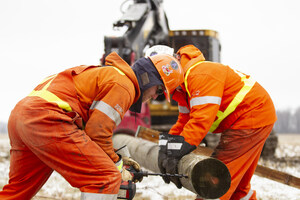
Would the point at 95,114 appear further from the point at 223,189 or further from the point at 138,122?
the point at 138,122

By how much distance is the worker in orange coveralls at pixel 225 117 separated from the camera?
348 centimetres

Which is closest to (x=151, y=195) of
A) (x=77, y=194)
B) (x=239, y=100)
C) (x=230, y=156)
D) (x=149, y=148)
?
(x=149, y=148)

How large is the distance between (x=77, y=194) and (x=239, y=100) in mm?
2965

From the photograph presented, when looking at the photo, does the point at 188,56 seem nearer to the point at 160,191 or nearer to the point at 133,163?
the point at 133,163

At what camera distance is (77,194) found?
5250 millimetres

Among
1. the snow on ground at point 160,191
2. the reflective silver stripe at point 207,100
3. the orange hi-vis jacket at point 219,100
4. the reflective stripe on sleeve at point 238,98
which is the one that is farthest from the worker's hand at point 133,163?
the snow on ground at point 160,191

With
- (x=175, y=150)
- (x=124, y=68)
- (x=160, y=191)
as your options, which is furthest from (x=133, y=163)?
(x=160, y=191)

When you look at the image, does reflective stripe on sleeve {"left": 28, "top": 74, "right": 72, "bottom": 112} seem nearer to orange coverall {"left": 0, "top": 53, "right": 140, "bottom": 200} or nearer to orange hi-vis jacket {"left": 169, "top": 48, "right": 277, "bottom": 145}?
orange coverall {"left": 0, "top": 53, "right": 140, "bottom": 200}

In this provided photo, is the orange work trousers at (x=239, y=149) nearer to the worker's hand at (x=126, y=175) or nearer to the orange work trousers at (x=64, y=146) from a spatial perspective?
the worker's hand at (x=126, y=175)

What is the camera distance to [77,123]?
2699 mm

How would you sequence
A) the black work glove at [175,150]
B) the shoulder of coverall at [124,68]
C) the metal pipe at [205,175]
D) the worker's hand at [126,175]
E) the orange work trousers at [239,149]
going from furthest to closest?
the orange work trousers at [239,149], the black work glove at [175,150], the metal pipe at [205,175], the worker's hand at [126,175], the shoulder of coverall at [124,68]

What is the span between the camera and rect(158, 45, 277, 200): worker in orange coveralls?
137 inches

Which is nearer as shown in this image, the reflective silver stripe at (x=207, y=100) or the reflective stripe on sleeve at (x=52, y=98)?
the reflective stripe on sleeve at (x=52, y=98)

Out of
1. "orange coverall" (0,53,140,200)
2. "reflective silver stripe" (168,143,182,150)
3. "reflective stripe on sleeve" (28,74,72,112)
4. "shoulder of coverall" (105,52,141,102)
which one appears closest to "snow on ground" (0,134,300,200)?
"reflective silver stripe" (168,143,182,150)
